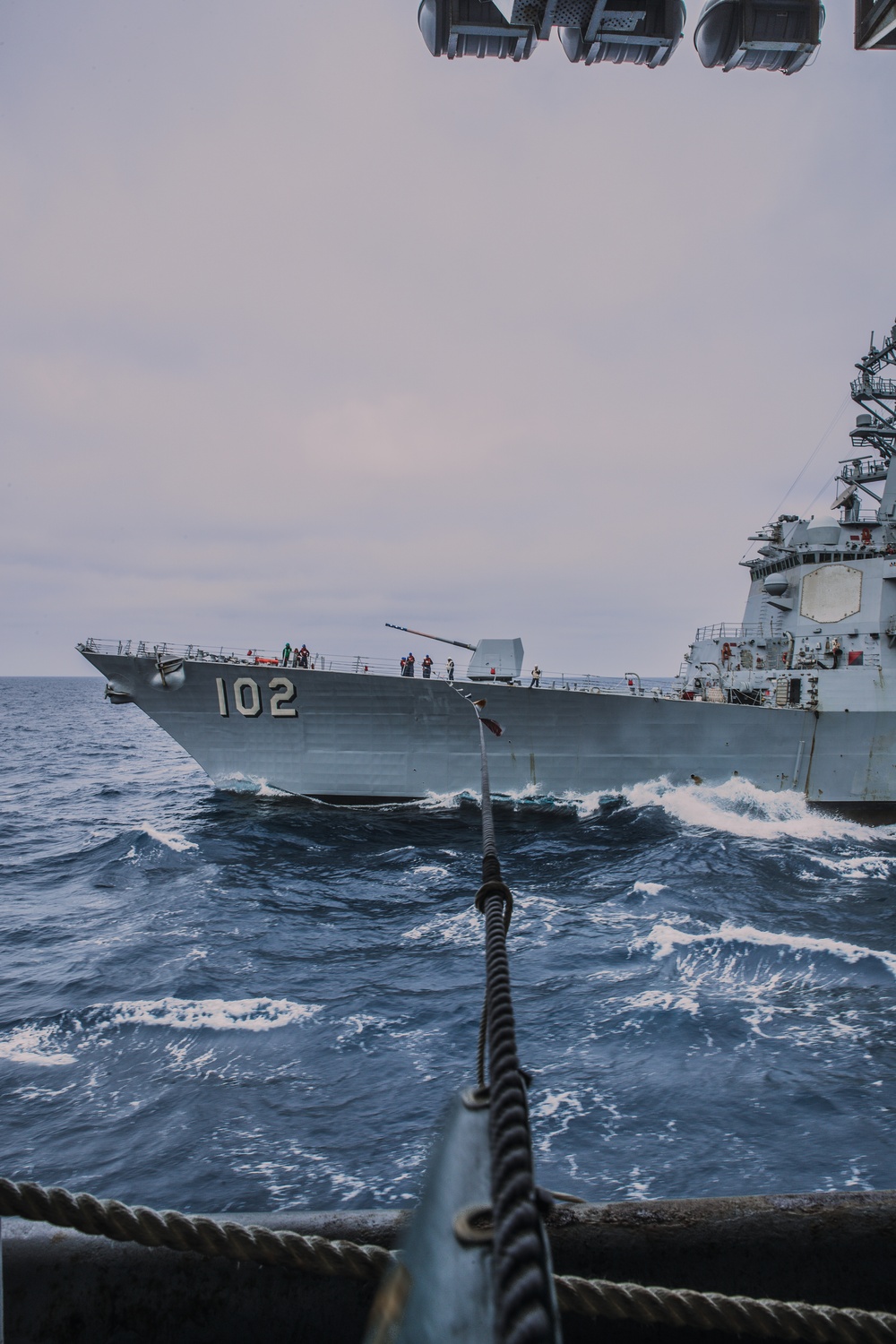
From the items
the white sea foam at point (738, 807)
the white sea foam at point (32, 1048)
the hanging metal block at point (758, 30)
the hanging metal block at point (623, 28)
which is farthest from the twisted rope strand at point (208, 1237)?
the white sea foam at point (738, 807)

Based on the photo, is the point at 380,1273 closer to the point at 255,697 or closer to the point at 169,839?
the point at 169,839

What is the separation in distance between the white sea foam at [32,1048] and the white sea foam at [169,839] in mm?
9755

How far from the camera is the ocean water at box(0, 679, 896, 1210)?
6605 millimetres

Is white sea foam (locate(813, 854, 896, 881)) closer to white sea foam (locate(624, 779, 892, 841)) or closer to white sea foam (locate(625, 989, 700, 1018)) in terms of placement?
white sea foam (locate(624, 779, 892, 841))

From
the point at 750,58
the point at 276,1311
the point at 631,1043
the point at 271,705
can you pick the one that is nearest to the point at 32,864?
the point at 271,705

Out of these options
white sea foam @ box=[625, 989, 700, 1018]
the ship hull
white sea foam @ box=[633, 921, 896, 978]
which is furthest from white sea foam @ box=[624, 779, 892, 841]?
white sea foam @ box=[625, 989, 700, 1018]

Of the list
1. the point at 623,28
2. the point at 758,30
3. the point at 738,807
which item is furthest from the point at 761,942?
the point at 623,28

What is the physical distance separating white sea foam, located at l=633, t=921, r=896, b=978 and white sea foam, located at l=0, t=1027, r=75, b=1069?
8685 mm

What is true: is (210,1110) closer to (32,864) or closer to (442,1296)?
(442,1296)

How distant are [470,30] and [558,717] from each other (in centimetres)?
1779

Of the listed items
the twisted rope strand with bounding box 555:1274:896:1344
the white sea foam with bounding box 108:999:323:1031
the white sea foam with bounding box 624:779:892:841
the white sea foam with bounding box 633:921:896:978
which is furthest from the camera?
the white sea foam with bounding box 624:779:892:841

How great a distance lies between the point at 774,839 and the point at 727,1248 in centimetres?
1909

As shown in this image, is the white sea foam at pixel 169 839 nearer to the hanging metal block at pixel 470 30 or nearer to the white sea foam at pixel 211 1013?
the white sea foam at pixel 211 1013

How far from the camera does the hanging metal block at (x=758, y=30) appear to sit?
221 inches
